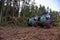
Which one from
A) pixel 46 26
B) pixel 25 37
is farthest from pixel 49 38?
pixel 46 26

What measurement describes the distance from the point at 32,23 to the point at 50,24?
1291 mm

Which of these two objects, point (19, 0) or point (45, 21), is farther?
point (19, 0)

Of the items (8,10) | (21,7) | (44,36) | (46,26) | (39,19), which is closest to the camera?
(44,36)

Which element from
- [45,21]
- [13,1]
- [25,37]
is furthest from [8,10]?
[25,37]

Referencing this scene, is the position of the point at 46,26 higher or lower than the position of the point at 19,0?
lower

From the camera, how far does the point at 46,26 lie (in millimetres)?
9758

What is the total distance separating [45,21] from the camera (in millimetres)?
9828

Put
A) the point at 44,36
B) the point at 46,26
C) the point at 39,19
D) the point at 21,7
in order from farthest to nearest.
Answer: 1. the point at 21,7
2. the point at 39,19
3. the point at 46,26
4. the point at 44,36

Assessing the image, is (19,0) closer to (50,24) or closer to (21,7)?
(21,7)

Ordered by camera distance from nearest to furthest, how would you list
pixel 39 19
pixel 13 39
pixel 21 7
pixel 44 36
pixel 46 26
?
pixel 13 39
pixel 44 36
pixel 46 26
pixel 39 19
pixel 21 7

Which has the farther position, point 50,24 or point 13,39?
point 50,24

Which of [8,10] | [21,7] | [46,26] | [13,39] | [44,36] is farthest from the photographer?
[21,7]

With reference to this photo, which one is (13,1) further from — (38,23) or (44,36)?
(44,36)

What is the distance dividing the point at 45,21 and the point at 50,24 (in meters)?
0.34
